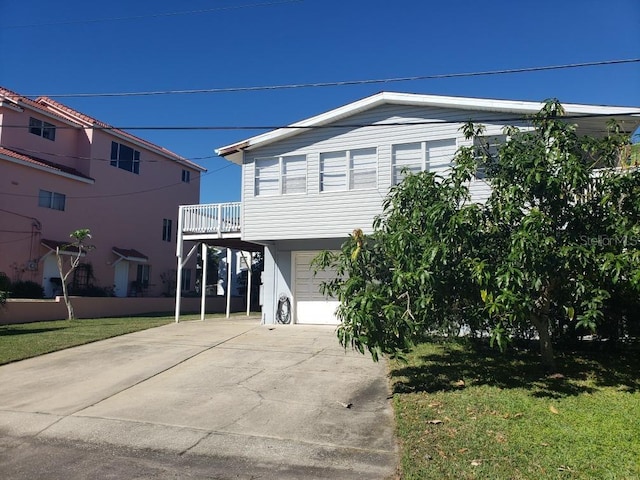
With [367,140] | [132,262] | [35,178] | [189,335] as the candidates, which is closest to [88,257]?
[132,262]

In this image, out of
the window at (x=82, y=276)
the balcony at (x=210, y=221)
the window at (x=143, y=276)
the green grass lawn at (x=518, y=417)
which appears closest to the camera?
the green grass lawn at (x=518, y=417)

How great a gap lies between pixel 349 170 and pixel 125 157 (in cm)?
1769

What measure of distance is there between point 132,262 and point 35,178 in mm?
6966

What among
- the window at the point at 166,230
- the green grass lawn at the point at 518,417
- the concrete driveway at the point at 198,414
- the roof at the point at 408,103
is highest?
the roof at the point at 408,103

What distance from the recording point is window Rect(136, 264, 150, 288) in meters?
28.2

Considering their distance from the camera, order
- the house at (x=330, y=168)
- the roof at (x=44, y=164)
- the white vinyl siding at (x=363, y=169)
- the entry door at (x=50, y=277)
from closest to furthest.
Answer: the house at (x=330, y=168) → the white vinyl siding at (x=363, y=169) → the roof at (x=44, y=164) → the entry door at (x=50, y=277)

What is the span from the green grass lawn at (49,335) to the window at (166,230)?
13.1 m

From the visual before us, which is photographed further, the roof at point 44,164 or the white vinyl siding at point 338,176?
the roof at point 44,164

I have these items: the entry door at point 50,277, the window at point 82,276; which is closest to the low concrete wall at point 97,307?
the entry door at point 50,277

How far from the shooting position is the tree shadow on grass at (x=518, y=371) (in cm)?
768

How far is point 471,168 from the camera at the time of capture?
798cm

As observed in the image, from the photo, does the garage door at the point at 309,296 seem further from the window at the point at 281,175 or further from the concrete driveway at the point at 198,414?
the concrete driveway at the point at 198,414

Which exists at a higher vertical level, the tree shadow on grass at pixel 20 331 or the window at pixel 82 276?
the window at pixel 82 276

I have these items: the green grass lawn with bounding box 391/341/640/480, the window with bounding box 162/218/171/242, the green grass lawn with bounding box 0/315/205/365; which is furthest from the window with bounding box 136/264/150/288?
the green grass lawn with bounding box 391/341/640/480
